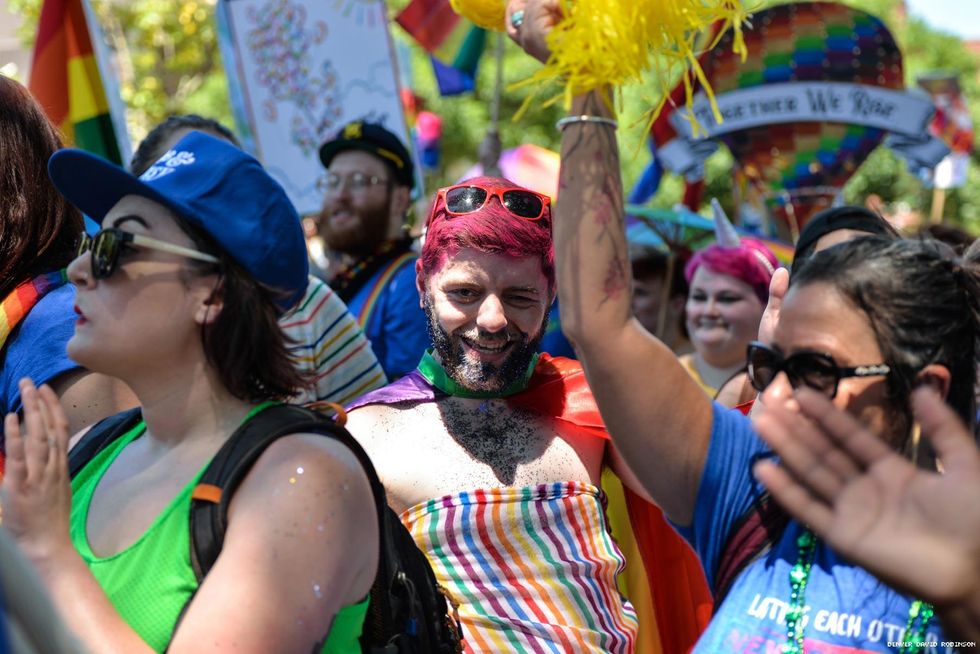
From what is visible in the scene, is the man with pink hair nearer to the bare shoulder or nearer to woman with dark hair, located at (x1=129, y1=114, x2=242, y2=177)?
the bare shoulder

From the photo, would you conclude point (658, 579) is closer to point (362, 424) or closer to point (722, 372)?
point (362, 424)

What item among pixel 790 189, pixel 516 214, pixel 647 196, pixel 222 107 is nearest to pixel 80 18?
pixel 516 214

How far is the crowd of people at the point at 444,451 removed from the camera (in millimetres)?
1717

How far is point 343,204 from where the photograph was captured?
5406mm

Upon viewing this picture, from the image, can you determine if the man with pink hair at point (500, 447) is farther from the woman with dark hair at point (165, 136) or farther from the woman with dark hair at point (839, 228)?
the woman with dark hair at point (165, 136)

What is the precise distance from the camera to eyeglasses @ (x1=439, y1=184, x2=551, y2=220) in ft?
10.0

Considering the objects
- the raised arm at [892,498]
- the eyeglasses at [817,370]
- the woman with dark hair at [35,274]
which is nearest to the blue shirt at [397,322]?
the woman with dark hair at [35,274]

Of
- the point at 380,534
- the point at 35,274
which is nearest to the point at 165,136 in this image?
the point at 35,274

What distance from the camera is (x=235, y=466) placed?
2.00m

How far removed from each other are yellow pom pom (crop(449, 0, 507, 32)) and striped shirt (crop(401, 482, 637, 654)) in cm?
113

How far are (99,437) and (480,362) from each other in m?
0.96

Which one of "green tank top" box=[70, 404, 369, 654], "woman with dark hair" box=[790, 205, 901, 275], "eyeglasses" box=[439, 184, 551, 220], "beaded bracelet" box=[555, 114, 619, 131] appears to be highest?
"beaded bracelet" box=[555, 114, 619, 131]

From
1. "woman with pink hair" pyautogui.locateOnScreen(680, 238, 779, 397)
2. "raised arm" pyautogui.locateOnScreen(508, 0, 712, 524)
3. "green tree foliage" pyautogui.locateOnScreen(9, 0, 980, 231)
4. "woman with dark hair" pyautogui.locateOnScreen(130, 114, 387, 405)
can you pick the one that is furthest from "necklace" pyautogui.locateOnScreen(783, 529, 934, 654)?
"green tree foliage" pyautogui.locateOnScreen(9, 0, 980, 231)

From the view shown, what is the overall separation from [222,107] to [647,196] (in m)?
10.8
